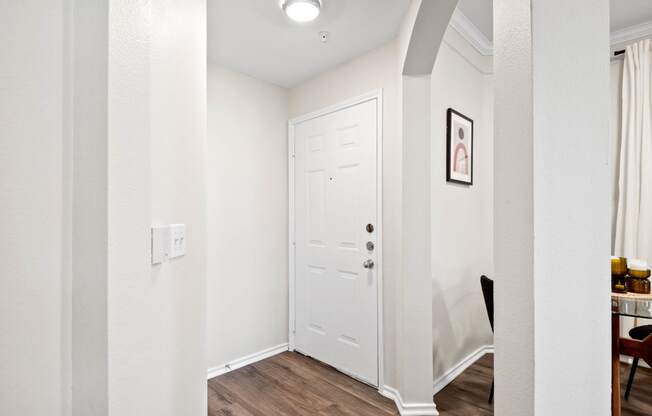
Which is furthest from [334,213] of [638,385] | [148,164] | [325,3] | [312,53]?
[638,385]

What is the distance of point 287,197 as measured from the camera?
303cm

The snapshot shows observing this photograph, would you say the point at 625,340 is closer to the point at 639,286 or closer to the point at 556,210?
the point at 639,286

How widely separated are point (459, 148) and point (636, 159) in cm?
134

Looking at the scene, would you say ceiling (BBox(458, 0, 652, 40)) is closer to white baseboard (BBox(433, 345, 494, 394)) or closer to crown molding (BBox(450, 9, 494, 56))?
crown molding (BBox(450, 9, 494, 56))

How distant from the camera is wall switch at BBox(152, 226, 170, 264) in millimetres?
932

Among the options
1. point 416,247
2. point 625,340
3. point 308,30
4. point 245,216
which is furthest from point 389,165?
point 625,340

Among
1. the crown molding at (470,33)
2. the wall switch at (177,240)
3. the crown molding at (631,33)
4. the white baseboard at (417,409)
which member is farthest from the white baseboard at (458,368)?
the crown molding at (631,33)

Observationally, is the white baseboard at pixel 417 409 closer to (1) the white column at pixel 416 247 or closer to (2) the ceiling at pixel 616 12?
(1) the white column at pixel 416 247

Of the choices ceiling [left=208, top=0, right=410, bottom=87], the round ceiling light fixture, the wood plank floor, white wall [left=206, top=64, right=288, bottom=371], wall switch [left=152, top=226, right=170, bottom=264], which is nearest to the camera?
wall switch [left=152, top=226, right=170, bottom=264]

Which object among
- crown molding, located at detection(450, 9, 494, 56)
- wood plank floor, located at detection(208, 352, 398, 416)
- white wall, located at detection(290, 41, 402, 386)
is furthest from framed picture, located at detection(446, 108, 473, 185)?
wood plank floor, located at detection(208, 352, 398, 416)

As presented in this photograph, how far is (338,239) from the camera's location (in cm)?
262

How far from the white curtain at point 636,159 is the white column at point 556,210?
7.88 feet

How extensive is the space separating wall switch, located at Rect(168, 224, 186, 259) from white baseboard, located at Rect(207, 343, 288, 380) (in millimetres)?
1752

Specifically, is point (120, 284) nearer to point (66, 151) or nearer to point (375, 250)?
point (66, 151)
